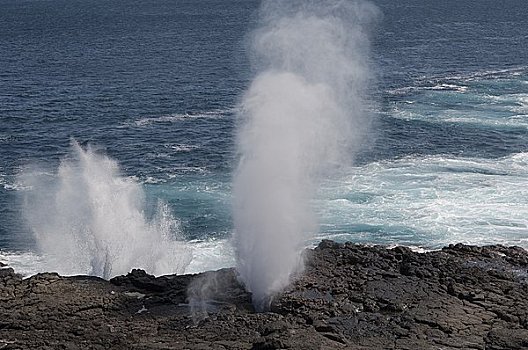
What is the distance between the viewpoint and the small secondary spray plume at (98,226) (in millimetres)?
45719

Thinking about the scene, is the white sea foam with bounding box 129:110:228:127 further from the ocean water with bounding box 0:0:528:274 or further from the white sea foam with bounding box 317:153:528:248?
the white sea foam with bounding box 317:153:528:248

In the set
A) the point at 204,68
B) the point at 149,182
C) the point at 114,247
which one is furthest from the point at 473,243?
the point at 204,68

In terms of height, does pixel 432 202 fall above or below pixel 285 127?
below

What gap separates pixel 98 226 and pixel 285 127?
47.0 feet

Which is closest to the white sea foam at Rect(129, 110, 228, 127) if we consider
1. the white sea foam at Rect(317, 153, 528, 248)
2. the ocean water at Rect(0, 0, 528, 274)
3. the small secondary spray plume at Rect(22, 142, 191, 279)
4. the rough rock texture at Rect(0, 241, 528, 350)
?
the ocean water at Rect(0, 0, 528, 274)

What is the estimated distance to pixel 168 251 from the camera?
155ft

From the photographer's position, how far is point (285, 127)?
41469 mm

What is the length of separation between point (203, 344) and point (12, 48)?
108 m

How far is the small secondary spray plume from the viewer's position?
45.7 m

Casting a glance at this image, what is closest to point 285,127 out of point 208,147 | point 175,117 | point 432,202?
point 432,202

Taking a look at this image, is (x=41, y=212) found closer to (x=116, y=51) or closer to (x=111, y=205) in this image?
(x=111, y=205)

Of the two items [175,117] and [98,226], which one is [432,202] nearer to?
[98,226]

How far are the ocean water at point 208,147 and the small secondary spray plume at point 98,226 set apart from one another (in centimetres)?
17

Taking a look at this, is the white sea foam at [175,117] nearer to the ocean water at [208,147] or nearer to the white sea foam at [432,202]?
the ocean water at [208,147]
